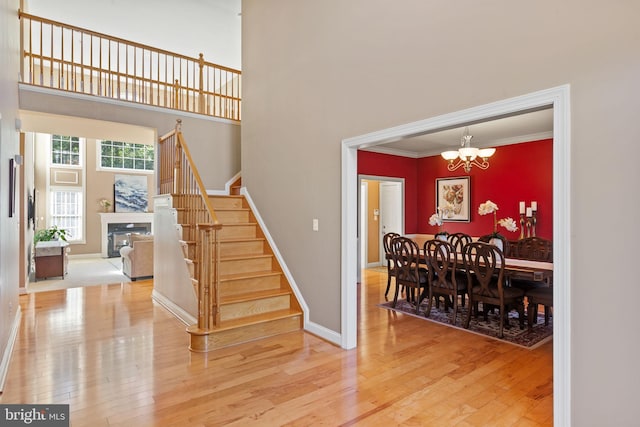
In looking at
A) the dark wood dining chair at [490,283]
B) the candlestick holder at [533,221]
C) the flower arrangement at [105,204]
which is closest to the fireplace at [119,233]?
the flower arrangement at [105,204]

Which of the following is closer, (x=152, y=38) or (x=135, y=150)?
(x=152, y=38)

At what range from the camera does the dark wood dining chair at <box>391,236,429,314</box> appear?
15.1 feet

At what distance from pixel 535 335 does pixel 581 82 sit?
292 centimetres

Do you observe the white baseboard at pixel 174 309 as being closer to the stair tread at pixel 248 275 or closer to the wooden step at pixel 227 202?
the stair tread at pixel 248 275

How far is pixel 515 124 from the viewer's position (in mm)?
5340

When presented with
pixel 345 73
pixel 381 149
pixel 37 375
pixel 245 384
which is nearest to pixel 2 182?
pixel 37 375

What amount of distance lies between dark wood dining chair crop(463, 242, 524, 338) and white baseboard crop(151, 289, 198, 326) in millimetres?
A: 3175

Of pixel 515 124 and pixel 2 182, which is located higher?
pixel 515 124

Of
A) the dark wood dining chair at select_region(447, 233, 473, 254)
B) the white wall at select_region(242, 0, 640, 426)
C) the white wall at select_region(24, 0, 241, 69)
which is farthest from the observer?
the white wall at select_region(24, 0, 241, 69)

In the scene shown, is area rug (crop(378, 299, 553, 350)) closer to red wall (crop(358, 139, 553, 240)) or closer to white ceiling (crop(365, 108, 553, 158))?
red wall (crop(358, 139, 553, 240))

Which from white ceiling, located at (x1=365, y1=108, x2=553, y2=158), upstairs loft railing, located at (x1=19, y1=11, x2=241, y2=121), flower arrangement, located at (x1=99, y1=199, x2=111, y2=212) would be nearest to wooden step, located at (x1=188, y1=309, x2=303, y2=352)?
white ceiling, located at (x1=365, y1=108, x2=553, y2=158)

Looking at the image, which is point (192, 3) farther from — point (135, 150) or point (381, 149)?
point (135, 150)

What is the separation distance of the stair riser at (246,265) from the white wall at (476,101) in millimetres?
410

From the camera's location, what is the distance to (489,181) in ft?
22.2
